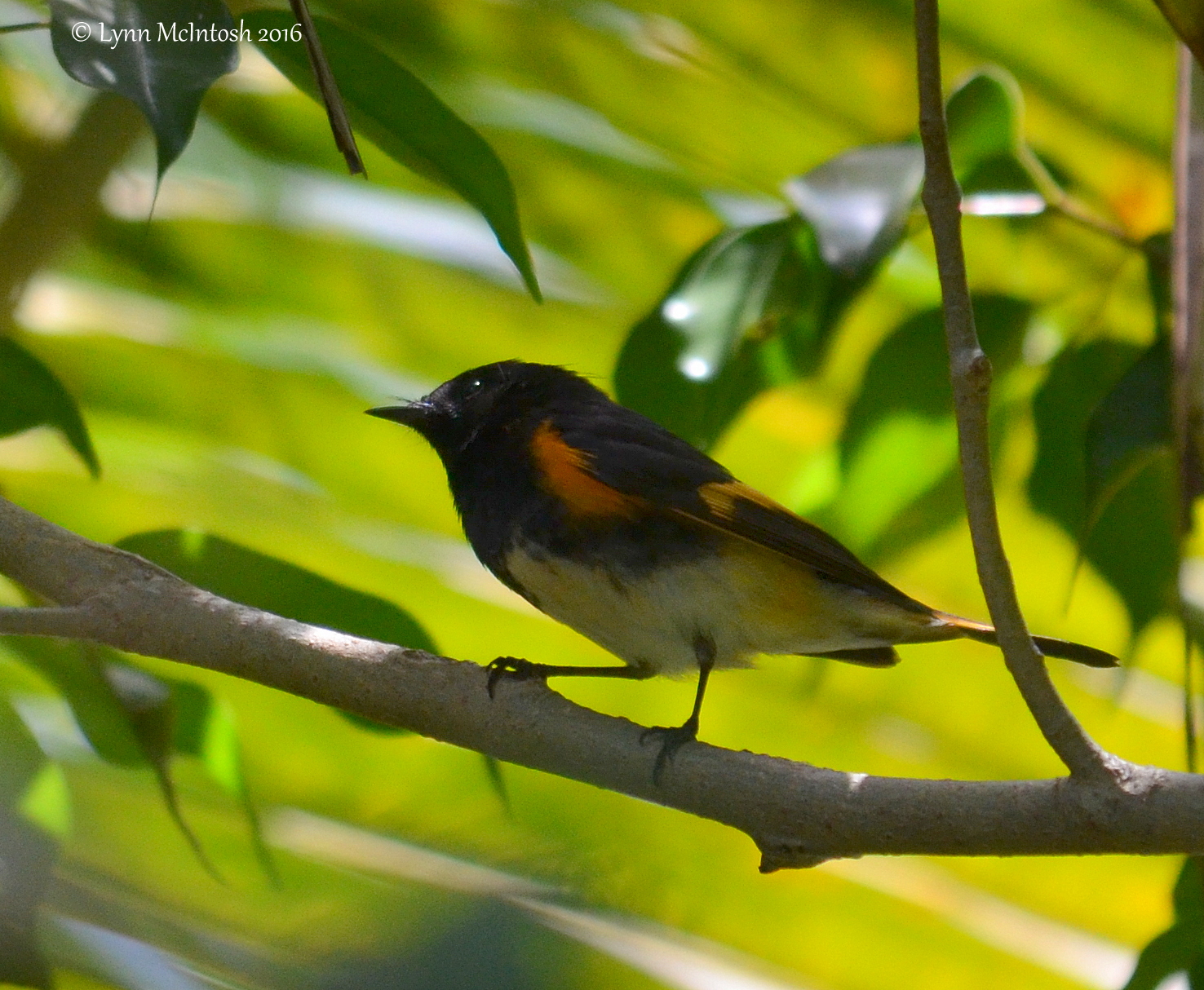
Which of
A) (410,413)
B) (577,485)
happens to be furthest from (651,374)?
(410,413)

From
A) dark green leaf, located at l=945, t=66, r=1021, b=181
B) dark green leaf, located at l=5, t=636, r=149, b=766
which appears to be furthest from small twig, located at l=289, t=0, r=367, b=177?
dark green leaf, located at l=945, t=66, r=1021, b=181

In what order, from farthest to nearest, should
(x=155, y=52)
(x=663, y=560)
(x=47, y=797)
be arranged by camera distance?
1. (x=663, y=560)
2. (x=47, y=797)
3. (x=155, y=52)

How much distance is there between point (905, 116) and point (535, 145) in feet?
2.52

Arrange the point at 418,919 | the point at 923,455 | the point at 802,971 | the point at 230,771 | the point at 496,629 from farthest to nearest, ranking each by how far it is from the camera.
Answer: the point at 496,629 < the point at 802,971 < the point at 923,455 < the point at 230,771 < the point at 418,919

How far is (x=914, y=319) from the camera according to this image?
2.04m

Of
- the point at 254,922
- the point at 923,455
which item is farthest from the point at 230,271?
the point at 254,922

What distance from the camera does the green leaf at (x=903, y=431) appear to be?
6.66ft

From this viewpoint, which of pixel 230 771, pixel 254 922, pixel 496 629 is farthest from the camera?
pixel 496 629

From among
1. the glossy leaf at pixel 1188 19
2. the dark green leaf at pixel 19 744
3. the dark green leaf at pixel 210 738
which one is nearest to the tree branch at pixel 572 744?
the dark green leaf at pixel 19 744

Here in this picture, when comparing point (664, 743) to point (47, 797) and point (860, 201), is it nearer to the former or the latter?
point (47, 797)

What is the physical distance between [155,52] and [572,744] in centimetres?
83

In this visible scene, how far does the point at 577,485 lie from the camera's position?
204 cm

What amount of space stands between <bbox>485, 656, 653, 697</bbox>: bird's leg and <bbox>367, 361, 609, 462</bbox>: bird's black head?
18.2 inches

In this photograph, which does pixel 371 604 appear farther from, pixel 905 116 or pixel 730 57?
pixel 905 116
